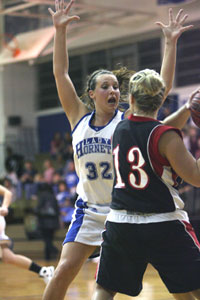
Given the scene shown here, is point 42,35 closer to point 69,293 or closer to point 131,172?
point 69,293

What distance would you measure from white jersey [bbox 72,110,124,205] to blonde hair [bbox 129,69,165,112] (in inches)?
35.6

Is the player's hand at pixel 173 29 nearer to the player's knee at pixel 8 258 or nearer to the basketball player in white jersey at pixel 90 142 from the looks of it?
the basketball player in white jersey at pixel 90 142

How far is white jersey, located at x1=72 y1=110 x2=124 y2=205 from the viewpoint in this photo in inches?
154

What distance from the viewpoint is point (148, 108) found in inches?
120

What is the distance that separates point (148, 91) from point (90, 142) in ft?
3.34

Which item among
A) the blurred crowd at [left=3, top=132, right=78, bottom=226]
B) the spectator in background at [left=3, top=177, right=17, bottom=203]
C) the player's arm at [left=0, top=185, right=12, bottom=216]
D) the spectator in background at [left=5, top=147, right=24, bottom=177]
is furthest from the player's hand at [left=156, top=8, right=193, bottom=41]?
the spectator in background at [left=5, top=147, right=24, bottom=177]

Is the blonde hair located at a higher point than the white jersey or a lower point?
higher

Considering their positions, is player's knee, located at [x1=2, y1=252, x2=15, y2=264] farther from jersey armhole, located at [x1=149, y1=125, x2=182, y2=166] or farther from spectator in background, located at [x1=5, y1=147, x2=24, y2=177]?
spectator in background, located at [x1=5, y1=147, x2=24, y2=177]

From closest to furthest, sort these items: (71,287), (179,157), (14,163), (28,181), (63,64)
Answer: (179,157), (63,64), (71,287), (28,181), (14,163)

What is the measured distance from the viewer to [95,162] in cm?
390

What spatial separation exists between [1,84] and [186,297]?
1564 cm

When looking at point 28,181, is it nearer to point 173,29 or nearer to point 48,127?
point 48,127

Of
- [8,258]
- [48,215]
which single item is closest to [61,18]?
[8,258]

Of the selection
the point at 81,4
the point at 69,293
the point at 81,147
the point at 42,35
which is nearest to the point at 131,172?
the point at 81,147
